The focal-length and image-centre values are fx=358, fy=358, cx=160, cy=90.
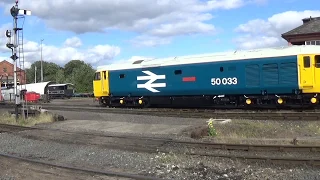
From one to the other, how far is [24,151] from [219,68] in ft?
45.2

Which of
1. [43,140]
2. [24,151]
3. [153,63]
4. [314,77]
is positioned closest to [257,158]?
[24,151]

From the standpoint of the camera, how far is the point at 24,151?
499 inches

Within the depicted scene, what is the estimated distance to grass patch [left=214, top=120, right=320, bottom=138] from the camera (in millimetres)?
13133

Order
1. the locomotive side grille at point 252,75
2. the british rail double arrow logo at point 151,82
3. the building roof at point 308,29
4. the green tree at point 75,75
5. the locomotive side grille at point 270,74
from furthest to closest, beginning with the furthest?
the green tree at point 75,75, the building roof at point 308,29, the british rail double arrow logo at point 151,82, the locomotive side grille at point 252,75, the locomotive side grille at point 270,74

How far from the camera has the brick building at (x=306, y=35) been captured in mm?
37906

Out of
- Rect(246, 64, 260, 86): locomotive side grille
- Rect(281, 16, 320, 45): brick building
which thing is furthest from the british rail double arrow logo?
Rect(281, 16, 320, 45): brick building

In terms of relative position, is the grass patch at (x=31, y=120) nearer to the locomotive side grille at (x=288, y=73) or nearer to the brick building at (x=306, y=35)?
the locomotive side grille at (x=288, y=73)

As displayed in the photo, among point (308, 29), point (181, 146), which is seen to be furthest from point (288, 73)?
point (308, 29)

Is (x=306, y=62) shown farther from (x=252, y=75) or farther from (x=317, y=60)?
(x=252, y=75)

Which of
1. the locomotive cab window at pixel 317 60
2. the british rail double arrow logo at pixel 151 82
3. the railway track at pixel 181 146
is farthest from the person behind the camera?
the british rail double arrow logo at pixel 151 82

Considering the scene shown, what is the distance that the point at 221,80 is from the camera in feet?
74.3

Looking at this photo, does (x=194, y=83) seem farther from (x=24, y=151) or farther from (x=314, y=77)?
(x=24, y=151)

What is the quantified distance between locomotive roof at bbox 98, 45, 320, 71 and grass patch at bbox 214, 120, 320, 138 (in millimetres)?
5775

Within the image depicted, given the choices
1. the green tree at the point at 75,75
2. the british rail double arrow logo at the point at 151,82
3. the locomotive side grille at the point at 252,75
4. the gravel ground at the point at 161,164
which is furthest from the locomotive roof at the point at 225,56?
the green tree at the point at 75,75
